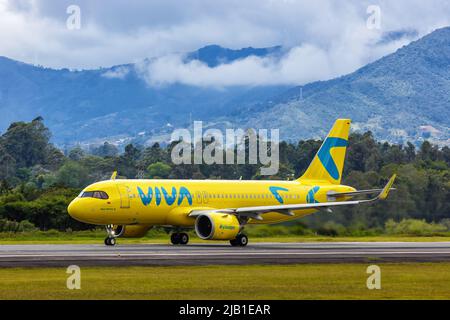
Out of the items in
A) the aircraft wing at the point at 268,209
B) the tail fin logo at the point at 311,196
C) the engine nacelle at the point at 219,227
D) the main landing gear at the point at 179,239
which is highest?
the tail fin logo at the point at 311,196

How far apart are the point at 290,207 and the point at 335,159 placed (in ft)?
39.4

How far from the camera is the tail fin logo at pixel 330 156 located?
7531 centimetres

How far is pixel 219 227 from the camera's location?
61375 mm

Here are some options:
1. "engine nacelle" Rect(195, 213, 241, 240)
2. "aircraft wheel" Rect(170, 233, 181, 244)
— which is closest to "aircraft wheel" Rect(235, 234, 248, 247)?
"engine nacelle" Rect(195, 213, 241, 240)

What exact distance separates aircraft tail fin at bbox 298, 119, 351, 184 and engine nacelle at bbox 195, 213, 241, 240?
1343 centimetres

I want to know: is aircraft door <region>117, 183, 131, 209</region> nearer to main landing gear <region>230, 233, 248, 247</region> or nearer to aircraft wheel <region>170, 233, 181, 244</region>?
aircraft wheel <region>170, 233, 181, 244</region>

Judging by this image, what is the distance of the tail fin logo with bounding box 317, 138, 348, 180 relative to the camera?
7531 cm

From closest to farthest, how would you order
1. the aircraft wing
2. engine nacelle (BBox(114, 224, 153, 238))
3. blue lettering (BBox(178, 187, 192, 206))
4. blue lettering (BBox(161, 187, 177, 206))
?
the aircraft wing
blue lettering (BBox(161, 187, 177, 206))
blue lettering (BBox(178, 187, 192, 206))
engine nacelle (BBox(114, 224, 153, 238))

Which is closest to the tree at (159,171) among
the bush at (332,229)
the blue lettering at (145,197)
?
the bush at (332,229)

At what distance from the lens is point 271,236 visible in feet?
244

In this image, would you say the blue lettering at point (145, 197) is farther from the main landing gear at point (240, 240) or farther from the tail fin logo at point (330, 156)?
the tail fin logo at point (330, 156)

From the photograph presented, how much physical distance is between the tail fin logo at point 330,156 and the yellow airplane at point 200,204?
4.03 ft
